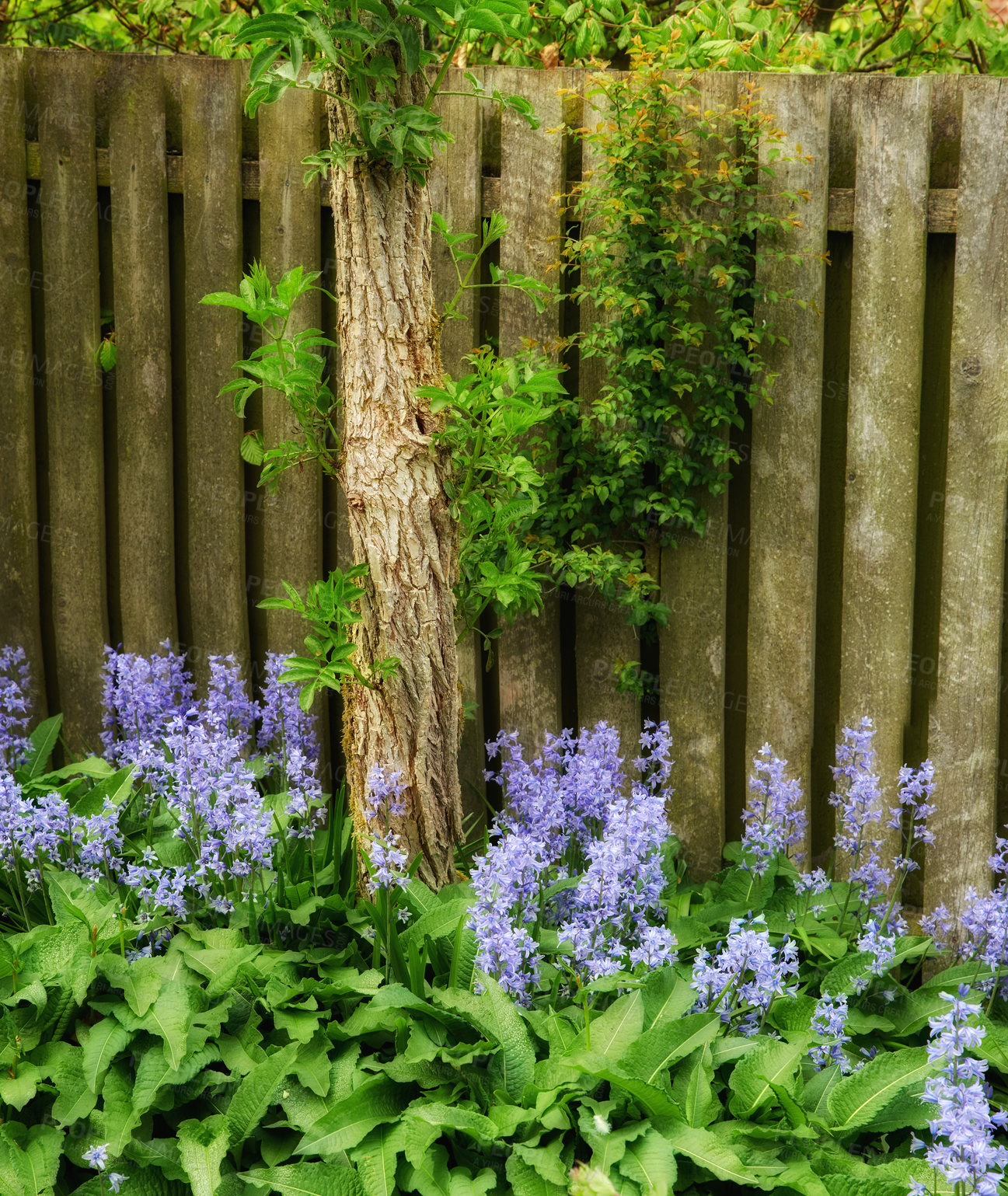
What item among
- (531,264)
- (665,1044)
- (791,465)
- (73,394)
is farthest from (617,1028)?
(73,394)

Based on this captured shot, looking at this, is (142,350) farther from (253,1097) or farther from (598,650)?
(253,1097)

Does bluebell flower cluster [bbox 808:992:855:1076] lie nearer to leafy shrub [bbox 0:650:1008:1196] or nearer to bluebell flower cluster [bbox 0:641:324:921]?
leafy shrub [bbox 0:650:1008:1196]

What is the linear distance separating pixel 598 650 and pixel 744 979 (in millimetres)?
1134

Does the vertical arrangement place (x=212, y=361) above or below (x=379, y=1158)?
above

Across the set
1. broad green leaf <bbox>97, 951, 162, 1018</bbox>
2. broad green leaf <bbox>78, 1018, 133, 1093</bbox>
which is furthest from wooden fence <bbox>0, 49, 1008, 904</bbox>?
broad green leaf <bbox>78, 1018, 133, 1093</bbox>

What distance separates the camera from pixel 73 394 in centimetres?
377

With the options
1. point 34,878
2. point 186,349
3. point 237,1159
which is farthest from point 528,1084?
point 186,349

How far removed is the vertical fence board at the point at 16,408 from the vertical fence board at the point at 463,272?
1.43 meters

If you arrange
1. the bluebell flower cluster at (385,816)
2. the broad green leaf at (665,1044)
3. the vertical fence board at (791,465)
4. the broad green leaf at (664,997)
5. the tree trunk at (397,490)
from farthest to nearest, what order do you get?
the vertical fence board at (791,465) → the tree trunk at (397,490) → the bluebell flower cluster at (385,816) → the broad green leaf at (664,997) → the broad green leaf at (665,1044)

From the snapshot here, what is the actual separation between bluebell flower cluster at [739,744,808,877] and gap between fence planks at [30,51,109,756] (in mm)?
2253

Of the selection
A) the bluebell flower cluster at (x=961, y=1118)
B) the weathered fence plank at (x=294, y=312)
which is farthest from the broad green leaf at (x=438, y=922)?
the weathered fence plank at (x=294, y=312)

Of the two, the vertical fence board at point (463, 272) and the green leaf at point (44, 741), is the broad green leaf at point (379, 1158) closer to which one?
the vertical fence board at point (463, 272)

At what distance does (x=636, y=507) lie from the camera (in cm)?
322

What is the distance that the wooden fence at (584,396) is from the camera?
120 inches
